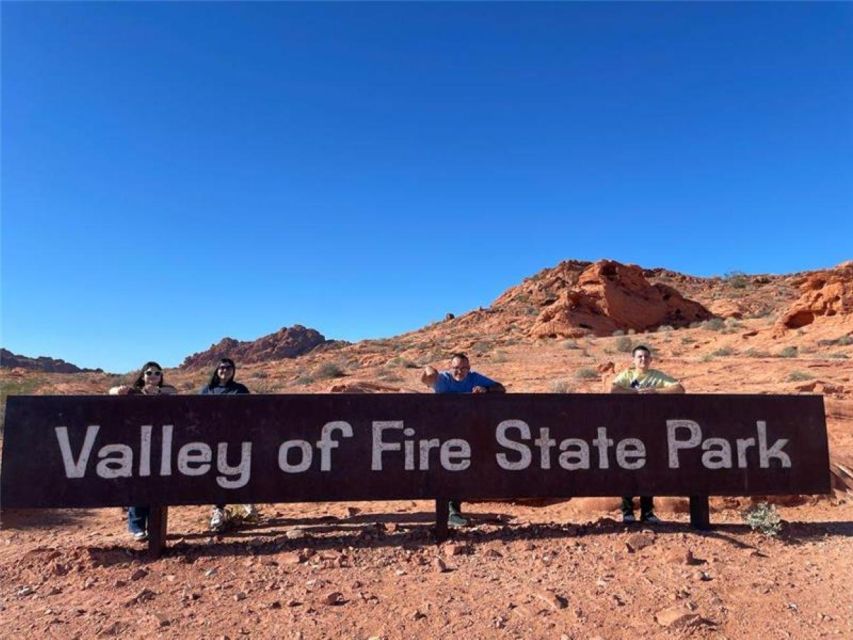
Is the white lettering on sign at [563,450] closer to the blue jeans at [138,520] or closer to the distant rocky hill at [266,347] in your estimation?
the blue jeans at [138,520]

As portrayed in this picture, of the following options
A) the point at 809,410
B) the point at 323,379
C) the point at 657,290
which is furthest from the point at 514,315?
the point at 809,410

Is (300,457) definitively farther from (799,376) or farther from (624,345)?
(624,345)

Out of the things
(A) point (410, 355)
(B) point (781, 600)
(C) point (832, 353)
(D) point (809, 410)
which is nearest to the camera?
(B) point (781, 600)

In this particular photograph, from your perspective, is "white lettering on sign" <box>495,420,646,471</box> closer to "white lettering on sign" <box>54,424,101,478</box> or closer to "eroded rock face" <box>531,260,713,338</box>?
"white lettering on sign" <box>54,424,101,478</box>

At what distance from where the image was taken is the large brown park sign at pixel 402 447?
17.3 ft

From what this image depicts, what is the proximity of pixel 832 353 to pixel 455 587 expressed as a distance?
21894 millimetres

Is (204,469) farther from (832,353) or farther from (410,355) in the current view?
(410,355)

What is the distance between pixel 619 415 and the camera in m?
5.70

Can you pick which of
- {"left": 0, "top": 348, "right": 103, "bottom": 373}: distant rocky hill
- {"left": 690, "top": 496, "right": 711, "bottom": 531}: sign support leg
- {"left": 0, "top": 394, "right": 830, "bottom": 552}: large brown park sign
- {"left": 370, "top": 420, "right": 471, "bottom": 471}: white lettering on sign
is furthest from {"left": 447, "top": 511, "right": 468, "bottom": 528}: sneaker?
{"left": 0, "top": 348, "right": 103, "bottom": 373}: distant rocky hill

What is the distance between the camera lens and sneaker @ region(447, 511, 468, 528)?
5880 mm

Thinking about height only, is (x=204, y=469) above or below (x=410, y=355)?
below

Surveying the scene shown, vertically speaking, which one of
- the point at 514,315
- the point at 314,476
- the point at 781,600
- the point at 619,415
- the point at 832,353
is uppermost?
the point at 514,315

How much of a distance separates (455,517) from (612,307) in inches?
1526

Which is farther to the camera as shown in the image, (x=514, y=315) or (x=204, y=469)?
(x=514, y=315)
